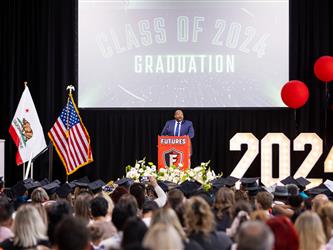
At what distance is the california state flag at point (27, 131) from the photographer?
13.3m

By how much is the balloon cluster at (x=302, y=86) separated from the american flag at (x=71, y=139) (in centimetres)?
377

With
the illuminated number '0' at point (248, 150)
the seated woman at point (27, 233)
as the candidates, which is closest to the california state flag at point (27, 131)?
the illuminated number '0' at point (248, 150)

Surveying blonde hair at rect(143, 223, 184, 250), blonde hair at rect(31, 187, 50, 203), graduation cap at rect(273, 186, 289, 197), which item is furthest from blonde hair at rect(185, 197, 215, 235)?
graduation cap at rect(273, 186, 289, 197)

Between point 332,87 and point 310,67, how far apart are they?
60 centimetres

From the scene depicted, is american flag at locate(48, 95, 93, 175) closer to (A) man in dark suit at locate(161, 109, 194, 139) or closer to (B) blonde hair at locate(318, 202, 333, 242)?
(A) man in dark suit at locate(161, 109, 194, 139)

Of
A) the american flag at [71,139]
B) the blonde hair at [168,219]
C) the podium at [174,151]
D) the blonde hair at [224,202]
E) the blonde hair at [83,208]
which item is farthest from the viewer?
the american flag at [71,139]

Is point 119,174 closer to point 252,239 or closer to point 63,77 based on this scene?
point 63,77

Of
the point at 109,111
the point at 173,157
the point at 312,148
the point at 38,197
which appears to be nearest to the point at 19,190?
the point at 38,197

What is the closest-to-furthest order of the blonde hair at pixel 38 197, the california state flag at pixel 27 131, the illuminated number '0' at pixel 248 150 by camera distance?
the blonde hair at pixel 38 197 < the california state flag at pixel 27 131 < the illuminated number '0' at pixel 248 150

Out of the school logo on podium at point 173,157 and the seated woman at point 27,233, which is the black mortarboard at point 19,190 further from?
the seated woman at point 27,233

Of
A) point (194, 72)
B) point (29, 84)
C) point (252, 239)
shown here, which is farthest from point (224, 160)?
point (252, 239)

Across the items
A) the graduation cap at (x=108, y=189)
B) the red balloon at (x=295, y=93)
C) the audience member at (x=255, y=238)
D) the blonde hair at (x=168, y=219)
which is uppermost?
the red balloon at (x=295, y=93)

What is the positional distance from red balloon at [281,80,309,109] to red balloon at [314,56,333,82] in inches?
14.4

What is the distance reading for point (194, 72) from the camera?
14750 millimetres
